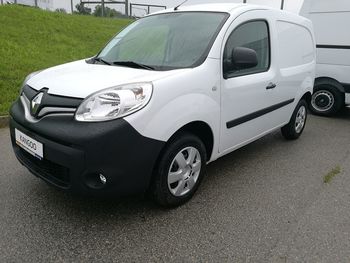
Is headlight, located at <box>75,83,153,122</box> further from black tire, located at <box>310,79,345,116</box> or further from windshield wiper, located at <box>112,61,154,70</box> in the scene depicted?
black tire, located at <box>310,79,345,116</box>

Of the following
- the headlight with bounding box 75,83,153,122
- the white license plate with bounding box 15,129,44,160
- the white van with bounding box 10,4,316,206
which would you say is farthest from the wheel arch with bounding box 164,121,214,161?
the white license plate with bounding box 15,129,44,160

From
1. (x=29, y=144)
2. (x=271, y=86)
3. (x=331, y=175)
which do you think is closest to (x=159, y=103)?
(x=29, y=144)

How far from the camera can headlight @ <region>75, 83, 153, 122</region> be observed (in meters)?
2.36

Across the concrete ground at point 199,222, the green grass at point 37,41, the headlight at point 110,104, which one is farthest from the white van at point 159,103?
the green grass at point 37,41

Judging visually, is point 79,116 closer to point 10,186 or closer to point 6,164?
point 10,186

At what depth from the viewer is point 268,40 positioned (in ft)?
12.6

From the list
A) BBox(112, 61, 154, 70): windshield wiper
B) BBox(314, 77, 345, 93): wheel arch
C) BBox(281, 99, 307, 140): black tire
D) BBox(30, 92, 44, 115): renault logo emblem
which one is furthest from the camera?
BBox(314, 77, 345, 93): wheel arch

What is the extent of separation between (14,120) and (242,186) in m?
2.16

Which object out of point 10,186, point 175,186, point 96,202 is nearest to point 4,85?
point 10,186

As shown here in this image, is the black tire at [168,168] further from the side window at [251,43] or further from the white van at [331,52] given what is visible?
the white van at [331,52]

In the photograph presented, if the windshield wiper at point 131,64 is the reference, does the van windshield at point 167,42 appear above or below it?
above

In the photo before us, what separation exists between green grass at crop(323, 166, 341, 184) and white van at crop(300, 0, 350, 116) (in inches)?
113

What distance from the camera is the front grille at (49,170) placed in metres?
2.48

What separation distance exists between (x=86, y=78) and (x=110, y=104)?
1.41 ft
